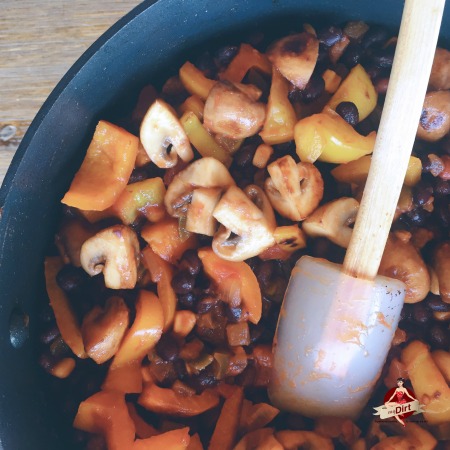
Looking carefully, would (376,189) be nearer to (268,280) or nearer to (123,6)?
(268,280)

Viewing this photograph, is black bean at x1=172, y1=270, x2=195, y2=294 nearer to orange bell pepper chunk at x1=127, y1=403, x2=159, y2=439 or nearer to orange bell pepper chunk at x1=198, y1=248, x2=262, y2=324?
orange bell pepper chunk at x1=198, y1=248, x2=262, y2=324

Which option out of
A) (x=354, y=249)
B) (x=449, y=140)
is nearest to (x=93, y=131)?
(x=354, y=249)

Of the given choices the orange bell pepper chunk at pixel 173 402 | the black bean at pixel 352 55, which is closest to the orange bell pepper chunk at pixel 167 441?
the orange bell pepper chunk at pixel 173 402

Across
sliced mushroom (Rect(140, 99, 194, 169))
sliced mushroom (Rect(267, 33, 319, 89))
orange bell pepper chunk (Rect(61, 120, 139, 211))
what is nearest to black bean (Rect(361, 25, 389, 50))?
sliced mushroom (Rect(267, 33, 319, 89))

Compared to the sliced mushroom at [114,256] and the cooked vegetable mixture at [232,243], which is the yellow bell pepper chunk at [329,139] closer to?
the cooked vegetable mixture at [232,243]

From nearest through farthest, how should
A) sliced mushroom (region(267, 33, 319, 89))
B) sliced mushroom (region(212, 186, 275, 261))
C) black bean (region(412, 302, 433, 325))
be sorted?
sliced mushroom (region(212, 186, 275, 261)) → sliced mushroom (region(267, 33, 319, 89)) → black bean (region(412, 302, 433, 325))
